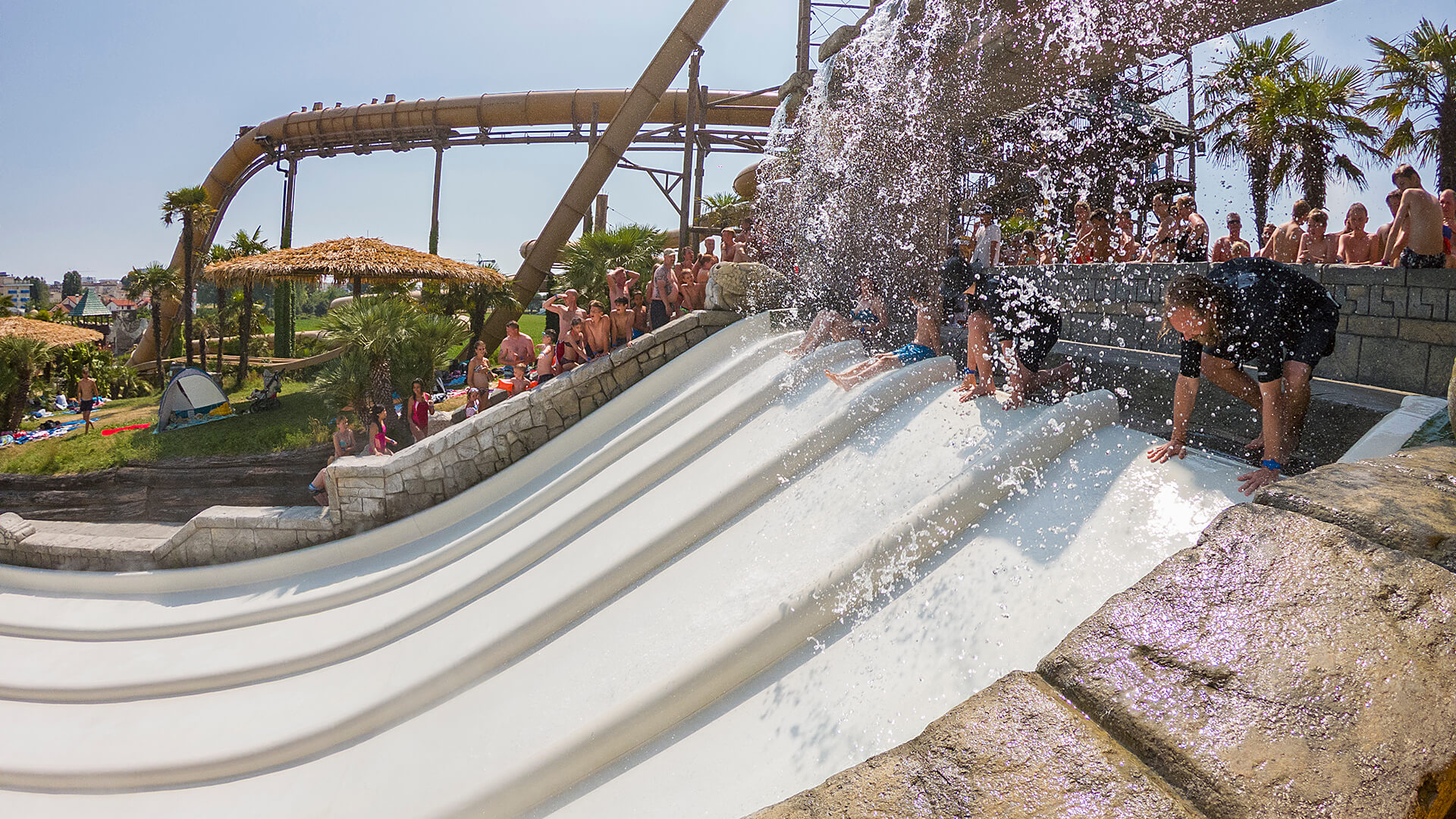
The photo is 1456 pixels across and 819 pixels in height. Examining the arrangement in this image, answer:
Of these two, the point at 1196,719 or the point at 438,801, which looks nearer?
the point at 1196,719

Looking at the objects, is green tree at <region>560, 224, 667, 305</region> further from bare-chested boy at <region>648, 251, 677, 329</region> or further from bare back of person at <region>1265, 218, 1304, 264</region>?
bare back of person at <region>1265, 218, 1304, 264</region>

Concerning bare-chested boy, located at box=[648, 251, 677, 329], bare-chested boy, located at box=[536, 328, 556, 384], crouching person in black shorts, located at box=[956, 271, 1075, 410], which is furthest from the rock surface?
crouching person in black shorts, located at box=[956, 271, 1075, 410]

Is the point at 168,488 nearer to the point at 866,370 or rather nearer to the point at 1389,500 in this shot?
the point at 866,370

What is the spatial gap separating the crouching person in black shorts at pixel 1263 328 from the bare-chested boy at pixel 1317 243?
2557mm

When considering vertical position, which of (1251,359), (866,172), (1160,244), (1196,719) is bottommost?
(1196,719)

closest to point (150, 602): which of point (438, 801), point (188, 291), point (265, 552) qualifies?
point (265, 552)

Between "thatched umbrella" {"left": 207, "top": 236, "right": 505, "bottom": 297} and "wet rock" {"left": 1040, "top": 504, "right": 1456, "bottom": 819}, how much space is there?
48.0ft

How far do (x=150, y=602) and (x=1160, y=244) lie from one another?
31.8 feet

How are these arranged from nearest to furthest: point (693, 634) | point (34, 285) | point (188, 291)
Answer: point (693, 634)
point (188, 291)
point (34, 285)

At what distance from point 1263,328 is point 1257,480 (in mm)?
797

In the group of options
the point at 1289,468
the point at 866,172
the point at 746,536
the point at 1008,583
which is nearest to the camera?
the point at 1008,583

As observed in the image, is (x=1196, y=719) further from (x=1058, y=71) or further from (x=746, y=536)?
(x=1058, y=71)

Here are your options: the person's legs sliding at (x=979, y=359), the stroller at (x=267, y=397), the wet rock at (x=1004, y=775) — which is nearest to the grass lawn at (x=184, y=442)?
the stroller at (x=267, y=397)

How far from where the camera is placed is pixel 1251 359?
3.30 meters
